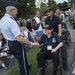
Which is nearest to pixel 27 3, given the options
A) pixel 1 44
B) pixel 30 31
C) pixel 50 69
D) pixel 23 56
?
pixel 30 31

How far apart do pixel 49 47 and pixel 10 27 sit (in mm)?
1456

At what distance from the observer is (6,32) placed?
5.77 meters

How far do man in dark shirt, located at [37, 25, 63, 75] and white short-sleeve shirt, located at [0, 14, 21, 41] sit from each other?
1.13 meters

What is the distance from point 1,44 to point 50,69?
7.55 feet

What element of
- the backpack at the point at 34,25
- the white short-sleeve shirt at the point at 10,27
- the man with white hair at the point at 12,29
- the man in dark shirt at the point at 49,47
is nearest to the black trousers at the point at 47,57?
the man in dark shirt at the point at 49,47

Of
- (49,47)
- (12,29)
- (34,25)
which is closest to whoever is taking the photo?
(12,29)

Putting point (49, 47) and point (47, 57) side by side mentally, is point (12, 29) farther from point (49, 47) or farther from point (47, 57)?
point (47, 57)

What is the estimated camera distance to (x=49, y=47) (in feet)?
22.1

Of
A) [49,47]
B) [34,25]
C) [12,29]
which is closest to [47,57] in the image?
[49,47]

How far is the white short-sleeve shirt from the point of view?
5.59 m

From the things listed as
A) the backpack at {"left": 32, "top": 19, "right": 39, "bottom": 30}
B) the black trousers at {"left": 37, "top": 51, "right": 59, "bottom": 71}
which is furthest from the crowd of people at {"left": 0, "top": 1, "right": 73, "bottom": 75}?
the backpack at {"left": 32, "top": 19, "right": 39, "bottom": 30}

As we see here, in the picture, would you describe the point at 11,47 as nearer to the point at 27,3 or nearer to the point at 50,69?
the point at 50,69

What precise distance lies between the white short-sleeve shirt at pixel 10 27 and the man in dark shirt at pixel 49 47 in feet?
3.69

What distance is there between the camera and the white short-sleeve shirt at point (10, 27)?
5.59 metres
